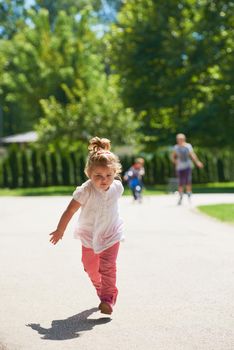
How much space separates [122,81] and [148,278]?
29.6 meters

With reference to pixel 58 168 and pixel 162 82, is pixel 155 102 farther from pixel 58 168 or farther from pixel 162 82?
pixel 58 168

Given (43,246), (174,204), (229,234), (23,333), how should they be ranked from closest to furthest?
(23,333) → (43,246) → (229,234) → (174,204)

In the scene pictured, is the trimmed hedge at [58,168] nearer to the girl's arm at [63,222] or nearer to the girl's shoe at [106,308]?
the girl's arm at [63,222]

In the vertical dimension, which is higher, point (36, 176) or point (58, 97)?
point (58, 97)

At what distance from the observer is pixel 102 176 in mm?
6207

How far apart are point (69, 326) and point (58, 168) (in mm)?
31504

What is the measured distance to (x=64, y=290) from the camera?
7.30 metres

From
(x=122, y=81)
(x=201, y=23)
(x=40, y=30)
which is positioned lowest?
(x=122, y=81)

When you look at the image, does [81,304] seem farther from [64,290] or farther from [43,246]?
[43,246]

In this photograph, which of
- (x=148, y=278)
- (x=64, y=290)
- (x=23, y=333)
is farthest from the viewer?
(x=148, y=278)

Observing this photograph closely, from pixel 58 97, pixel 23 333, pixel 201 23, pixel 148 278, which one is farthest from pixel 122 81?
pixel 23 333

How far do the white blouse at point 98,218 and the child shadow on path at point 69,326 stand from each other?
0.56 meters

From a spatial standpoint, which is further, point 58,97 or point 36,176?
point 58,97

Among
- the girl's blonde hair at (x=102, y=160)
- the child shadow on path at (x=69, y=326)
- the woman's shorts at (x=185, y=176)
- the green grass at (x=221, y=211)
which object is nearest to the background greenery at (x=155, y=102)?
the woman's shorts at (x=185, y=176)
